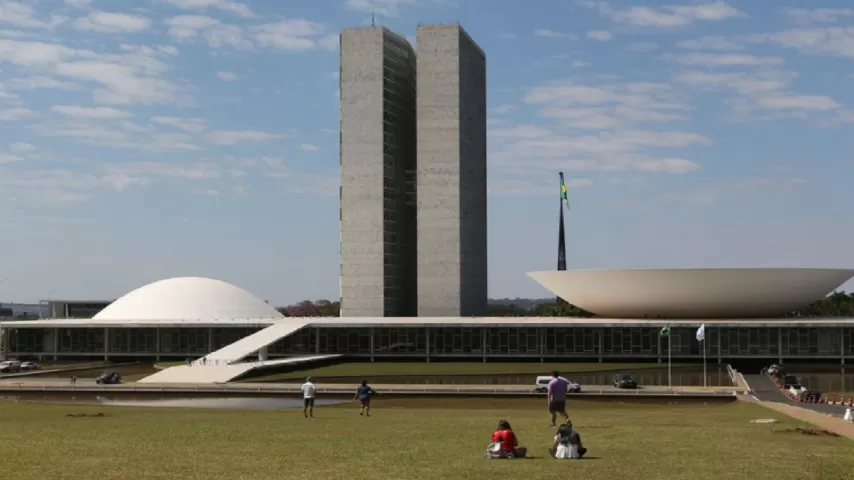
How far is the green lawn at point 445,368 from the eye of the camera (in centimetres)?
7844

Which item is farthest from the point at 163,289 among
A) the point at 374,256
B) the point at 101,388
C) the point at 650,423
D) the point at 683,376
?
the point at 650,423

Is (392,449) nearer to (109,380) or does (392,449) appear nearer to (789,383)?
(789,383)

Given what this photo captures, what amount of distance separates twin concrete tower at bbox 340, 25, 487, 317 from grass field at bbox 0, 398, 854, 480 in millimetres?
77440

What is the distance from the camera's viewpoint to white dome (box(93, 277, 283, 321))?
10969 cm

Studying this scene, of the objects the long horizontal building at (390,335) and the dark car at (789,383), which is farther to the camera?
the long horizontal building at (390,335)

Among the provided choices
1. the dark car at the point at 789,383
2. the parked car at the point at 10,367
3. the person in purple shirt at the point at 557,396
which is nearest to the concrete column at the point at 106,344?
the parked car at the point at 10,367

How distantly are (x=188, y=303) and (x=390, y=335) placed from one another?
24740mm

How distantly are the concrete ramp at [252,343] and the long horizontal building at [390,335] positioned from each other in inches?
3.7

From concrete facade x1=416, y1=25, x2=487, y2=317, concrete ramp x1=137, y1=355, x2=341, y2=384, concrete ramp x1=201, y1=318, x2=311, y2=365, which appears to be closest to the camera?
concrete ramp x1=137, y1=355, x2=341, y2=384

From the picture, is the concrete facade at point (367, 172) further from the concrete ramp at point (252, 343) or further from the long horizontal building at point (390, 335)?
the concrete ramp at point (252, 343)

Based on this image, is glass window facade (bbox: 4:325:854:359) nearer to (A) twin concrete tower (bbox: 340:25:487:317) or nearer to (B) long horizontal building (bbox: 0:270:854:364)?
(B) long horizontal building (bbox: 0:270:854:364)

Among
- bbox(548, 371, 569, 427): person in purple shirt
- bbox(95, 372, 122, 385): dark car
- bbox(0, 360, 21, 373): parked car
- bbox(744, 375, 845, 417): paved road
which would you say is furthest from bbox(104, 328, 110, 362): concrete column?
bbox(548, 371, 569, 427): person in purple shirt

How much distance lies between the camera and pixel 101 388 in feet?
208

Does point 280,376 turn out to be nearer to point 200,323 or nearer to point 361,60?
point 200,323
